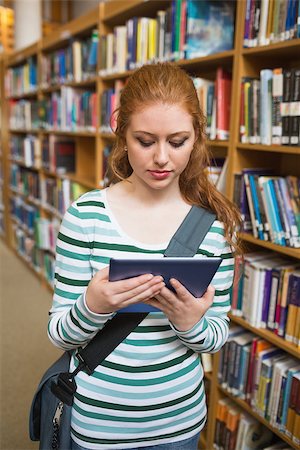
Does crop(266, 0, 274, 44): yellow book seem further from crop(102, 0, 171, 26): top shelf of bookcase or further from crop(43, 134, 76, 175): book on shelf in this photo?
crop(43, 134, 76, 175): book on shelf

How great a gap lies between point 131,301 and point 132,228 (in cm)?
18

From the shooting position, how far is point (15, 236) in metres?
4.99

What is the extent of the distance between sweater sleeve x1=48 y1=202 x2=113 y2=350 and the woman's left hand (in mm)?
135

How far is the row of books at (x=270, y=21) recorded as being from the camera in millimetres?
1408

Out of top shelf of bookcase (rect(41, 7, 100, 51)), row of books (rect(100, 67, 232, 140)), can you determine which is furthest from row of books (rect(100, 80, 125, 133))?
row of books (rect(100, 67, 232, 140))

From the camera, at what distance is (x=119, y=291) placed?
0.80m

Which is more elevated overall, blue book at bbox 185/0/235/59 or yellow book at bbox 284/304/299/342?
blue book at bbox 185/0/235/59

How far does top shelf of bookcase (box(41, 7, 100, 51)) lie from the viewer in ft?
8.95

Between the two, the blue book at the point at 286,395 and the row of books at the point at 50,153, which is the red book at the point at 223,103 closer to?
the blue book at the point at 286,395

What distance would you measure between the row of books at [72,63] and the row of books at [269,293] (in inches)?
72.8

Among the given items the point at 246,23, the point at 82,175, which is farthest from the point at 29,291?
the point at 246,23

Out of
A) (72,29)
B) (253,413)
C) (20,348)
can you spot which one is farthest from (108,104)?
(253,413)

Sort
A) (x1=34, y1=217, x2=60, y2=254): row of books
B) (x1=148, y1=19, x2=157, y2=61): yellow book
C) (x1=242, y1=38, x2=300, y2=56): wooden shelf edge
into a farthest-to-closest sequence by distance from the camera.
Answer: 1. (x1=34, y1=217, x2=60, y2=254): row of books
2. (x1=148, y1=19, x2=157, y2=61): yellow book
3. (x1=242, y1=38, x2=300, y2=56): wooden shelf edge

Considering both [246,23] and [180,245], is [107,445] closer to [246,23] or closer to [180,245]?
[180,245]
